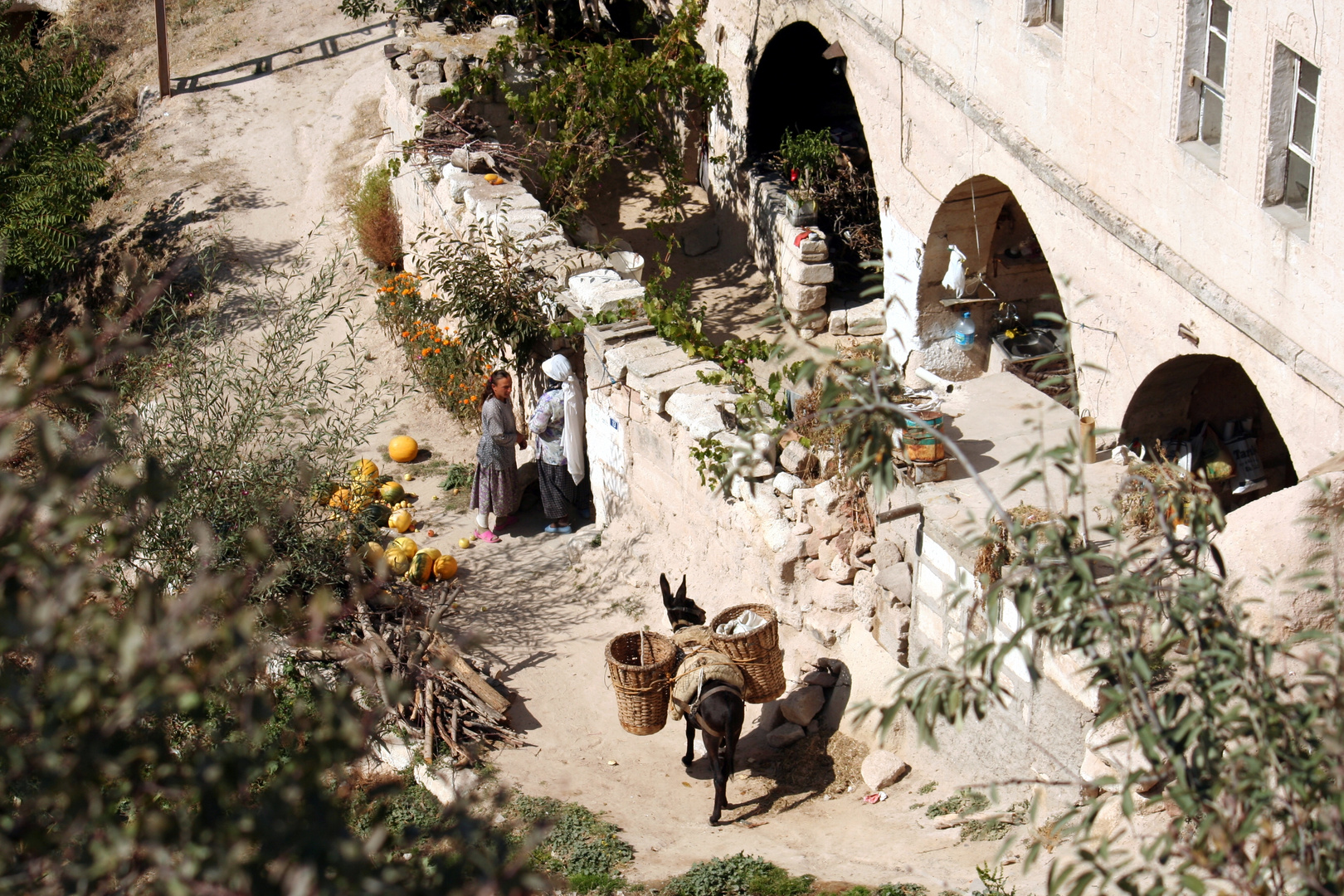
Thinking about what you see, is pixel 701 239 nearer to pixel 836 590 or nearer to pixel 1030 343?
pixel 1030 343

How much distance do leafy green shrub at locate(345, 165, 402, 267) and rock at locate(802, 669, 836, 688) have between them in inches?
298

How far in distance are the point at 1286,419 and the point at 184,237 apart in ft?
39.1

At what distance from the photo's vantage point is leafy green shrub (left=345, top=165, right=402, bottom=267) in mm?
12883

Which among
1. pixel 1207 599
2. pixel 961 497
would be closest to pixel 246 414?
pixel 961 497

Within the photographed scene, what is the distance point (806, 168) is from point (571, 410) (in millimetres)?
4316

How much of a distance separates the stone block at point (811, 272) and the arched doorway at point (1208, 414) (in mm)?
4232

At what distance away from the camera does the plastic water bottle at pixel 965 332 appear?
10352mm

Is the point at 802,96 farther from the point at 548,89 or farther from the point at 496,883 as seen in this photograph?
the point at 496,883

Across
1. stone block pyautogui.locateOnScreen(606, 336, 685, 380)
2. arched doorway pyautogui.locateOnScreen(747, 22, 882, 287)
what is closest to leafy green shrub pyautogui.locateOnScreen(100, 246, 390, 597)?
stone block pyautogui.locateOnScreen(606, 336, 685, 380)

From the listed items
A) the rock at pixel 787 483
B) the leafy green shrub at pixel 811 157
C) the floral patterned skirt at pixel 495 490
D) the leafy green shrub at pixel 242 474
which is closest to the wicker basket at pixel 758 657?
the rock at pixel 787 483

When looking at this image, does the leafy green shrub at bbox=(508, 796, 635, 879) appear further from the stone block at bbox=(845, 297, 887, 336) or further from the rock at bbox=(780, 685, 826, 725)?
the stone block at bbox=(845, 297, 887, 336)

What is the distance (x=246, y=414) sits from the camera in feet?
24.4

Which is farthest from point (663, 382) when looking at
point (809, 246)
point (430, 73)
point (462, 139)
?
point (430, 73)

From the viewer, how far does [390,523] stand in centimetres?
952
